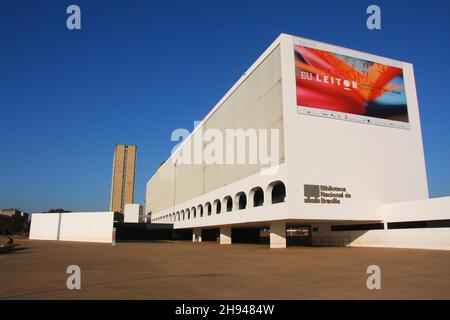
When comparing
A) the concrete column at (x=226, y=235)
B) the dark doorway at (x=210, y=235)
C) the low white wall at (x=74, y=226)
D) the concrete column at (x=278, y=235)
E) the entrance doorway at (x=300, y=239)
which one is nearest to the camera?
the concrete column at (x=278, y=235)

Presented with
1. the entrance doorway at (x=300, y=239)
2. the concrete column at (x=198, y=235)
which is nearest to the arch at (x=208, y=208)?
the concrete column at (x=198, y=235)

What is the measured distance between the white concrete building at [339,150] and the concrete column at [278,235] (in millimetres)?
113

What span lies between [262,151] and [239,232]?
103ft

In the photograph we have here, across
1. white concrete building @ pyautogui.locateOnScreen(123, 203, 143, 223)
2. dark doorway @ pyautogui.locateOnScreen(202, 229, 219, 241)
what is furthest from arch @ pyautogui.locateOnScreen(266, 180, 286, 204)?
white concrete building @ pyautogui.locateOnScreen(123, 203, 143, 223)

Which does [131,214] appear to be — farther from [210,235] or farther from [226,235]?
[226,235]

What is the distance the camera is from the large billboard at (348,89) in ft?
128

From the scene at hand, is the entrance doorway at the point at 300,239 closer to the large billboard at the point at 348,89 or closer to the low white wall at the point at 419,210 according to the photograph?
the low white wall at the point at 419,210

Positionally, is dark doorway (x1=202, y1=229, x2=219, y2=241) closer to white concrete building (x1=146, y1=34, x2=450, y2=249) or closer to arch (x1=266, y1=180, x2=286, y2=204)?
white concrete building (x1=146, y1=34, x2=450, y2=249)

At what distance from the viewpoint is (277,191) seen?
139 ft

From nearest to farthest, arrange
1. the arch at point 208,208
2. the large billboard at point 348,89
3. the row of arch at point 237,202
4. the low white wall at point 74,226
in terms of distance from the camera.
A: the large billboard at point 348,89 < the row of arch at point 237,202 < the low white wall at point 74,226 < the arch at point 208,208

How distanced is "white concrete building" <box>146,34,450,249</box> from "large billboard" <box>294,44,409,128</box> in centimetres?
12
